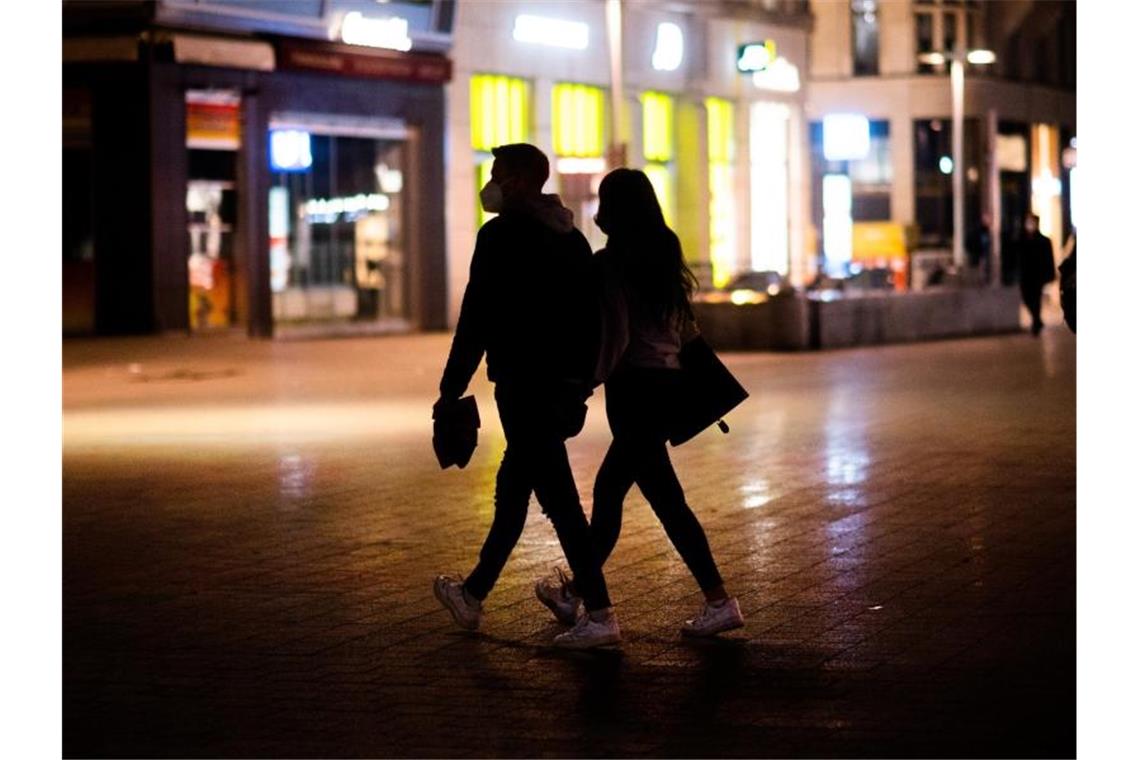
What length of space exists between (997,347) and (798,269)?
18.9 m

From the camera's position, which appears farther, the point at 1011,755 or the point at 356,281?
the point at 356,281

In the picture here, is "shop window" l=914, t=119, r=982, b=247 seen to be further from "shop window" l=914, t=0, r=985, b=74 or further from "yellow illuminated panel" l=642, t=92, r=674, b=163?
"yellow illuminated panel" l=642, t=92, r=674, b=163

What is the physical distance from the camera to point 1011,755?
20.8ft

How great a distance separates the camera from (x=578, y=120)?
42.2m

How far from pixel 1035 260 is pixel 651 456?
1021 inches

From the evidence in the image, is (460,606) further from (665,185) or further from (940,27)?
(940,27)

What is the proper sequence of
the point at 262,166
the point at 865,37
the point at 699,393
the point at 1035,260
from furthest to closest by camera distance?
the point at 865,37
the point at 262,166
the point at 1035,260
the point at 699,393

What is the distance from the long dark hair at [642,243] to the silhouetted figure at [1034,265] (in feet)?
82.8

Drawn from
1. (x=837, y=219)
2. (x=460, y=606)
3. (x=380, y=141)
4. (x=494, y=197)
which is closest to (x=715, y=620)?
(x=460, y=606)

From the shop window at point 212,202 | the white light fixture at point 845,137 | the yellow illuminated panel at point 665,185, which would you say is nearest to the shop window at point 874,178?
the white light fixture at point 845,137

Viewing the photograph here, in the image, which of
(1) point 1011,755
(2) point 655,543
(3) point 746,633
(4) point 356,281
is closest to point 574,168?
(4) point 356,281

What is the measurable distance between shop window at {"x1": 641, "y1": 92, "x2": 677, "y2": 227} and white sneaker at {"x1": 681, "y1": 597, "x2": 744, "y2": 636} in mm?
36264

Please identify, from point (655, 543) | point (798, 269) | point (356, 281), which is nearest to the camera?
point (655, 543)
